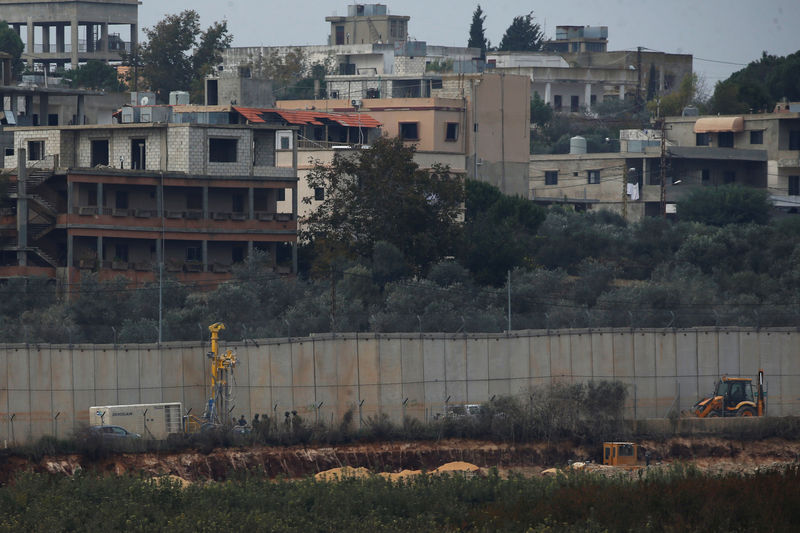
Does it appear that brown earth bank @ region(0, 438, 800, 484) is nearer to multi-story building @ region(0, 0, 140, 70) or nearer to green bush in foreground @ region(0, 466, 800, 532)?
green bush in foreground @ region(0, 466, 800, 532)

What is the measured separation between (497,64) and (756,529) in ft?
393

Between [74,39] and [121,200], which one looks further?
[74,39]

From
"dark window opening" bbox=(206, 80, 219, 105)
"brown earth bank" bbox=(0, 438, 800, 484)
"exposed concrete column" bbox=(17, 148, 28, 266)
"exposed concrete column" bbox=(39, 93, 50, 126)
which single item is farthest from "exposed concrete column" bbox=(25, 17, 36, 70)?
"brown earth bank" bbox=(0, 438, 800, 484)

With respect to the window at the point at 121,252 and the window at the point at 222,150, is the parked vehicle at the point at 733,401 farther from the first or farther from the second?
the window at the point at 121,252

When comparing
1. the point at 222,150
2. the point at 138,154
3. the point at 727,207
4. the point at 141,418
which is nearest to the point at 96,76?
the point at 138,154

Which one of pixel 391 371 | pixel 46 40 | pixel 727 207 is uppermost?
pixel 46 40

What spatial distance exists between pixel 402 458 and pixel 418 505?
11946 mm

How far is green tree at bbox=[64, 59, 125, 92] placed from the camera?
128m

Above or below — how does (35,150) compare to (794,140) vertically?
below

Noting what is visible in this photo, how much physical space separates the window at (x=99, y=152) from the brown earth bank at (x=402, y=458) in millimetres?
34628

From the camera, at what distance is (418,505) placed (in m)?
40.4

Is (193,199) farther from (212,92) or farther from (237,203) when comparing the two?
(212,92)

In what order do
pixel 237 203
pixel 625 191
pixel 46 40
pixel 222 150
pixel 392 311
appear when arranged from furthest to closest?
pixel 46 40
pixel 625 191
pixel 237 203
pixel 222 150
pixel 392 311

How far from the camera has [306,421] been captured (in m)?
54.7
